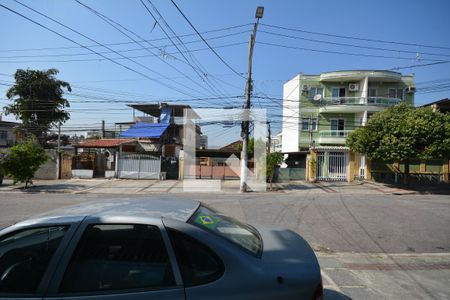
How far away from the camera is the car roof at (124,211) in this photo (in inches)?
92.2

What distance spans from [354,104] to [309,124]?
453 cm

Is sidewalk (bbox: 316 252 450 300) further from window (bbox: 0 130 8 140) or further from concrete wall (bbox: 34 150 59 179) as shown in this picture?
A: window (bbox: 0 130 8 140)

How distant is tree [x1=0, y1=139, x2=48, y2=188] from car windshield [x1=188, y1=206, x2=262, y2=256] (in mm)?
19642

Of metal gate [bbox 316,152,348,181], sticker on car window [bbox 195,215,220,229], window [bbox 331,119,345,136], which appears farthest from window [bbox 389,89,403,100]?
sticker on car window [bbox 195,215,220,229]

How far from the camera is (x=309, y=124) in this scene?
101 feet

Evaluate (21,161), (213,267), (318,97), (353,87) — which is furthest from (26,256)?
(353,87)

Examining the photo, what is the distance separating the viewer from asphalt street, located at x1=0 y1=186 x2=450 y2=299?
14.3 ft

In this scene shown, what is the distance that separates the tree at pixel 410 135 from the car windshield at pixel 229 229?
1900 centimetres

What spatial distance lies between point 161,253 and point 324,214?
9.39m

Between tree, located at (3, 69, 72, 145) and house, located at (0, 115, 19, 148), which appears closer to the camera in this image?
tree, located at (3, 69, 72, 145)

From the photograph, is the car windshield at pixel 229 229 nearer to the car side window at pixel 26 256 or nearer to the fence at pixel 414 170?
the car side window at pixel 26 256

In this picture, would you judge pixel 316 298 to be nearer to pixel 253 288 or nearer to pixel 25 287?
pixel 253 288

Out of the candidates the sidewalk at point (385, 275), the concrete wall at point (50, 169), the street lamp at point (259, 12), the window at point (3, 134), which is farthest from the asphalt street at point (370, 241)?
the window at point (3, 134)

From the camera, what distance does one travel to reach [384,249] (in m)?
6.57
